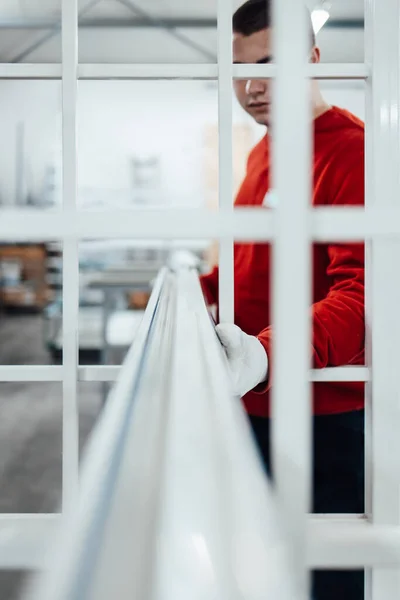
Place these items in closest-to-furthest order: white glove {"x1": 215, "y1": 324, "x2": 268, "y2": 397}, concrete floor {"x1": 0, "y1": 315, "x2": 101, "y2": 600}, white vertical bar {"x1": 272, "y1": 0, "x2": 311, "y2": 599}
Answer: white vertical bar {"x1": 272, "y1": 0, "x2": 311, "y2": 599} → white glove {"x1": 215, "y1": 324, "x2": 268, "y2": 397} → concrete floor {"x1": 0, "y1": 315, "x2": 101, "y2": 600}

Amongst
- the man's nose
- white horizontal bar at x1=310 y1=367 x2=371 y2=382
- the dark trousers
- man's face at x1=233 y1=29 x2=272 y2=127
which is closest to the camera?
white horizontal bar at x1=310 y1=367 x2=371 y2=382

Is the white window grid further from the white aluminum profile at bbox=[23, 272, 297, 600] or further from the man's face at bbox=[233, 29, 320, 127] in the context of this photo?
the white aluminum profile at bbox=[23, 272, 297, 600]

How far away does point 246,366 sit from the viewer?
72cm

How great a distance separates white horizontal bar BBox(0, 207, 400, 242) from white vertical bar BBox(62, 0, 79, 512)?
48cm

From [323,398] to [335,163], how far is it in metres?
0.43

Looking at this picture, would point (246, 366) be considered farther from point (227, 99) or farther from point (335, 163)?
point (335, 163)

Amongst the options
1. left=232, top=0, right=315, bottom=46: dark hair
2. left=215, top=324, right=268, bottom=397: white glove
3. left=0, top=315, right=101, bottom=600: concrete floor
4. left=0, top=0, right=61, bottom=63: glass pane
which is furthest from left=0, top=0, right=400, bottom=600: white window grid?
left=0, top=0, right=61, bottom=63: glass pane

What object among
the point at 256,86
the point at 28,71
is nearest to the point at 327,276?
the point at 256,86

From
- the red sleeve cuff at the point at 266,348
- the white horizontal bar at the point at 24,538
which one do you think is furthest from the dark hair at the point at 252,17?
the white horizontal bar at the point at 24,538

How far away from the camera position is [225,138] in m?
0.83

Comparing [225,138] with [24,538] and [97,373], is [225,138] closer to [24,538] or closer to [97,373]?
[97,373]

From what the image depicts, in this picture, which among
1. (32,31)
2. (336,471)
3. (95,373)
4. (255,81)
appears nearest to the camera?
(95,373)

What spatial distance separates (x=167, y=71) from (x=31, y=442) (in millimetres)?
2338

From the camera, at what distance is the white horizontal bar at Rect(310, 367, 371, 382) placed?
89 centimetres
